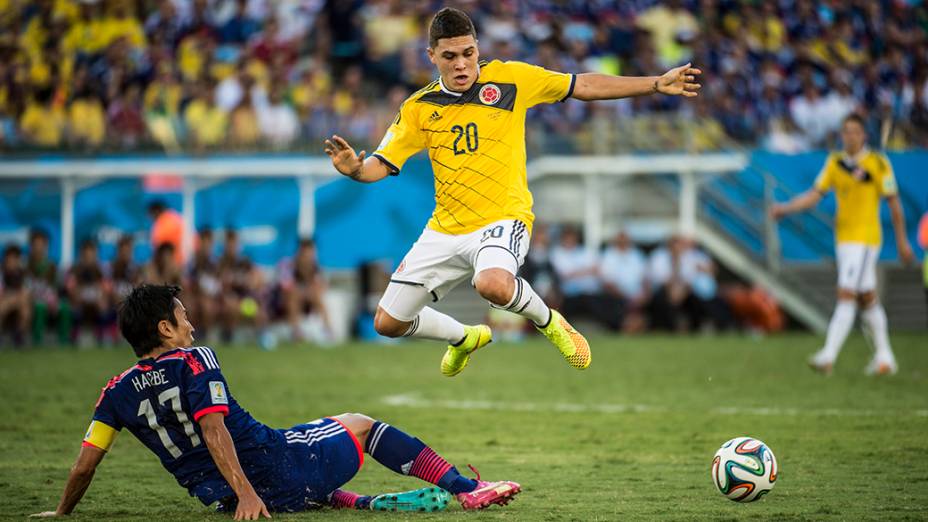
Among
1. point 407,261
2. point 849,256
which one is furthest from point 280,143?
point 407,261

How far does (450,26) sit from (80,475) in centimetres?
359

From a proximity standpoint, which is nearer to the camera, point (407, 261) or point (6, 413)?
point (407, 261)

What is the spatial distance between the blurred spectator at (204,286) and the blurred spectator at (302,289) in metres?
1.09

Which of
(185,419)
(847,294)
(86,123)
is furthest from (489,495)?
(86,123)

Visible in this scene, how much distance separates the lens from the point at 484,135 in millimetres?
8625

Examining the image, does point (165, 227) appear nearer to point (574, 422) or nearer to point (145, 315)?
point (574, 422)

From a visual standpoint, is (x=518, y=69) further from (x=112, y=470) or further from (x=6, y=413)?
(x=6, y=413)

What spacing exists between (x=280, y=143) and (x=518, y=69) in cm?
1459

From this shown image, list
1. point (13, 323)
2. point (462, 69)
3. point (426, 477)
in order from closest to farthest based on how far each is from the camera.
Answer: point (426, 477) → point (462, 69) → point (13, 323)

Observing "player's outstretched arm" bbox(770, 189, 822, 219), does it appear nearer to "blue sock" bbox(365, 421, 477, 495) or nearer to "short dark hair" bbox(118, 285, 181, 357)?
"blue sock" bbox(365, 421, 477, 495)

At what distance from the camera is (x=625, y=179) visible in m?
24.3

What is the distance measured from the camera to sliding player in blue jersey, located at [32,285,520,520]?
646cm

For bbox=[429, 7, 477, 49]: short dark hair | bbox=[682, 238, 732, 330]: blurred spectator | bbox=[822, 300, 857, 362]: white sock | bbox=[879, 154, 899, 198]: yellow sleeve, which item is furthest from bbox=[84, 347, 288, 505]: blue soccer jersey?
bbox=[682, 238, 732, 330]: blurred spectator

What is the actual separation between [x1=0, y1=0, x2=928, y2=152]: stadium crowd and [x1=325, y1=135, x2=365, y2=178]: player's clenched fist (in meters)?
13.7
